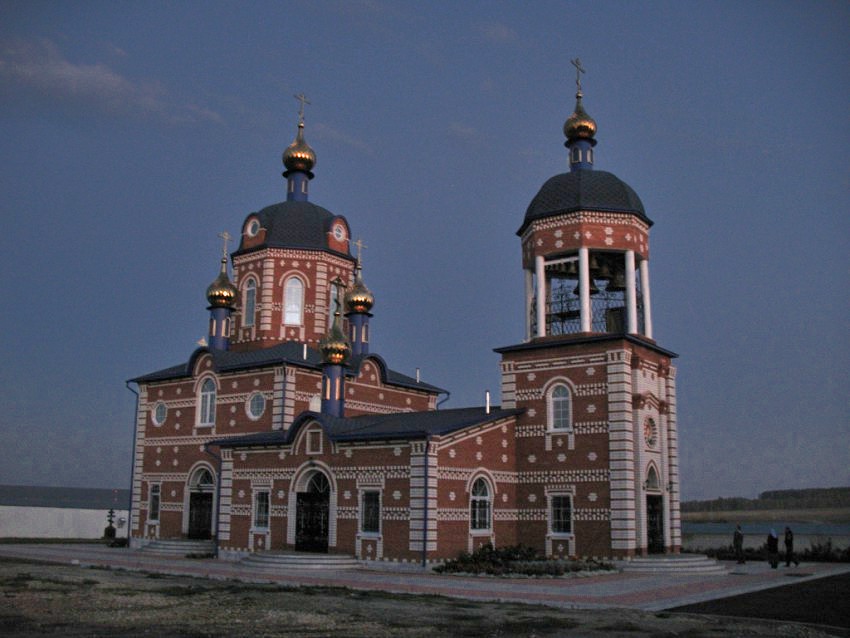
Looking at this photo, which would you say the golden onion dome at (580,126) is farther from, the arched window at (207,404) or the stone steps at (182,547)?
the stone steps at (182,547)

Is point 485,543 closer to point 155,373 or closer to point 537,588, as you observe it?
point 537,588

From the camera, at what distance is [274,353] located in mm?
30062

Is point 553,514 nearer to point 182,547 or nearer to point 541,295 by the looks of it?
point 541,295

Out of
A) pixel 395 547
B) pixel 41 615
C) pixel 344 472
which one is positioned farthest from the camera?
pixel 344 472

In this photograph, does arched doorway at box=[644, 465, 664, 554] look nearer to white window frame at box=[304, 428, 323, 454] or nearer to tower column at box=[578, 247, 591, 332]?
tower column at box=[578, 247, 591, 332]

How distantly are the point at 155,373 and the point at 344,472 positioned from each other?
37.1 feet

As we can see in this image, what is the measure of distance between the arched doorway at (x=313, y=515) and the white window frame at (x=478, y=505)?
4237 millimetres

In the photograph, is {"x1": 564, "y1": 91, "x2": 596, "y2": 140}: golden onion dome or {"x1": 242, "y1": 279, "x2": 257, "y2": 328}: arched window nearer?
{"x1": 564, "y1": 91, "x2": 596, "y2": 140}: golden onion dome

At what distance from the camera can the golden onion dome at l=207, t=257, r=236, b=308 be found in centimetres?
3189

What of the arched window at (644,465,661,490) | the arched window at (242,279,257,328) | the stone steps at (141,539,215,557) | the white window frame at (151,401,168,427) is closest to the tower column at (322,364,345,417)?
the arched window at (242,279,257,328)

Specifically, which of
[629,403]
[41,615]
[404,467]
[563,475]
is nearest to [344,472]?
[404,467]

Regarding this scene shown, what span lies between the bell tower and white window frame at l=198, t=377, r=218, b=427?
1083 centimetres

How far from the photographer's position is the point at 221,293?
1254 inches

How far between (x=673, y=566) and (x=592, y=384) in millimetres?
5264
